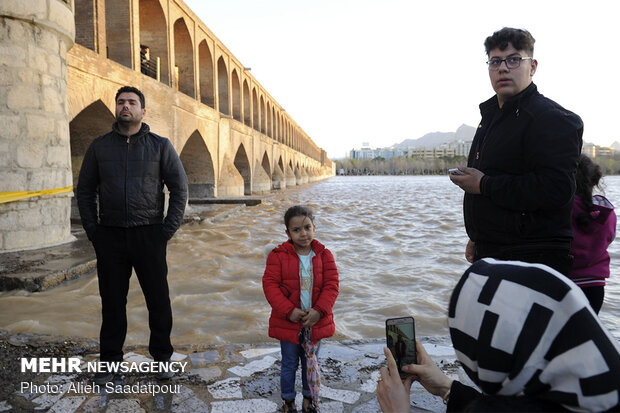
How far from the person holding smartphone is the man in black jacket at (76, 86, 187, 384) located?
7.12ft

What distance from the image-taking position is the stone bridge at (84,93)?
5578 mm

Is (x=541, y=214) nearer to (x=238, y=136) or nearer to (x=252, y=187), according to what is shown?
(x=238, y=136)

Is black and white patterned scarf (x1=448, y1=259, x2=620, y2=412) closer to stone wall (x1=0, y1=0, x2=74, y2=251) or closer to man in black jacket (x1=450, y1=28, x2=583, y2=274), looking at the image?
man in black jacket (x1=450, y1=28, x2=583, y2=274)

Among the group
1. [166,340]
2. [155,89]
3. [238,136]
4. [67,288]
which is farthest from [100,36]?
[238,136]

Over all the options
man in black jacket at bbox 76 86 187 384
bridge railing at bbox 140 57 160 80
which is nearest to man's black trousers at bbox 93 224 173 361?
man in black jacket at bbox 76 86 187 384

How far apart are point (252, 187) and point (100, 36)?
47.8 feet

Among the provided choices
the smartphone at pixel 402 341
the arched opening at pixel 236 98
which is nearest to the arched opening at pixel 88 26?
the smartphone at pixel 402 341

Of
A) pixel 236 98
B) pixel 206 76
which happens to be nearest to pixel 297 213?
pixel 206 76

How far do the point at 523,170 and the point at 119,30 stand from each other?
37.1 ft

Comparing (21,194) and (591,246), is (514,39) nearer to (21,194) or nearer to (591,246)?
(591,246)

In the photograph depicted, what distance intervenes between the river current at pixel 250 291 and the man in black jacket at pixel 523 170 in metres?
1.18

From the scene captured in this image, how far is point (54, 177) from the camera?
19.9 ft

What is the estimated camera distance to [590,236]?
245cm
